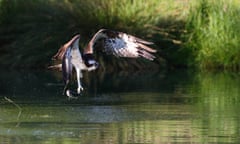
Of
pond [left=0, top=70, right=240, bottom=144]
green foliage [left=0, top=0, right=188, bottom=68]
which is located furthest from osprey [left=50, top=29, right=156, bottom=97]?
green foliage [left=0, top=0, right=188, bottom=68]

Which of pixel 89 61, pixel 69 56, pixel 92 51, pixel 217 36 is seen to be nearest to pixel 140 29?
pixel 217 36

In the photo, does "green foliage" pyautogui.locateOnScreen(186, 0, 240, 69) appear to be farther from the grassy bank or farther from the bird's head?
the bird's head

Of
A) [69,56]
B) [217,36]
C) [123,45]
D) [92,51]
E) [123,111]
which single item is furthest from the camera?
[217,36]

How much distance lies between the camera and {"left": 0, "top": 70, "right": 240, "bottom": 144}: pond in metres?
10.4

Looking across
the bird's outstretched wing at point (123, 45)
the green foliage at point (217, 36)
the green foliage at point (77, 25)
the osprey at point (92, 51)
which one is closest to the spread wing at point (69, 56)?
the osprey at point (92, 51)

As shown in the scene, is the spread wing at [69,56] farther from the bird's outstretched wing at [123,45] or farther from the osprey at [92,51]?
the bird's outstretched wing at [123,45]

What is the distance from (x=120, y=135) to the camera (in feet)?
34.3

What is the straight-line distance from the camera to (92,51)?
12.9 m

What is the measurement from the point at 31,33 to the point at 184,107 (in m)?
11.2

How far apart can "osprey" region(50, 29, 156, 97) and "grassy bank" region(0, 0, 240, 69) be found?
34.6 feet

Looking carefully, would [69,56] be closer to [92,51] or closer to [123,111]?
[92,51]

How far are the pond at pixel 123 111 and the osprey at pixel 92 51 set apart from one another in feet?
2.00

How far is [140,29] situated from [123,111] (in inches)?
426

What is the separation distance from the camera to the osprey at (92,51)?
12280 mm
